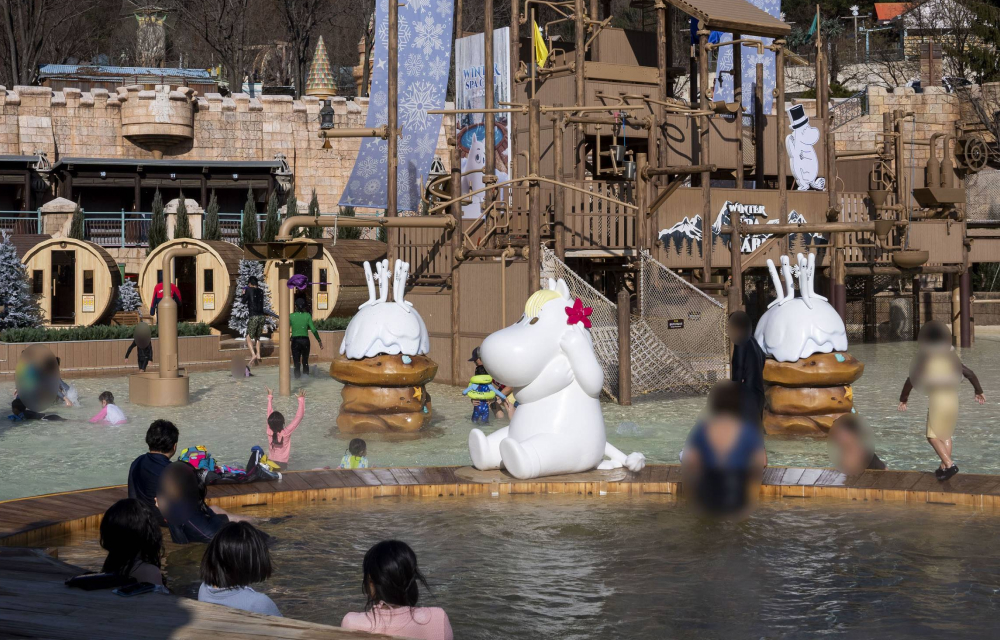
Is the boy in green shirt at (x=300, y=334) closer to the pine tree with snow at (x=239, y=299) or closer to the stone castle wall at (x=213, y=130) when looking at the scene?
the pine tree with snow at (x=239, y=299)

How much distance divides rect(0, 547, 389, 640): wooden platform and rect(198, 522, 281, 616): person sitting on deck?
0.35 metres

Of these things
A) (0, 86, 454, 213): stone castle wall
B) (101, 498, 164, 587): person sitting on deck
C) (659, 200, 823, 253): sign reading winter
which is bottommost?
(101, 498, 164, 587): person sitting on deck

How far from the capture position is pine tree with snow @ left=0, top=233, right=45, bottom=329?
23609mm

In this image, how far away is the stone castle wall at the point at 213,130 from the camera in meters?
40.4

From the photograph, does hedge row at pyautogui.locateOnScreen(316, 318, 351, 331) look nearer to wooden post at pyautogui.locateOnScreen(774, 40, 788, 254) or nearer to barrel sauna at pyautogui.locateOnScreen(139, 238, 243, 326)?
barrel sauna at pyautogui.locateOnScreen(139, 238, 243, 326)

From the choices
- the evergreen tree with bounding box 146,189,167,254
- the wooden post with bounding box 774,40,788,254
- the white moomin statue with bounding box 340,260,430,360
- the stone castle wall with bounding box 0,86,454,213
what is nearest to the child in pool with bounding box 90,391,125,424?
the white moomin statue with bounding box 340,260,430,360

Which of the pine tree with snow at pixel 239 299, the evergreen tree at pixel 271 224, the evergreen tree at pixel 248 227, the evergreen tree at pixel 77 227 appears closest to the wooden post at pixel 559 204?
the pine tree with snow at pixel 239 299

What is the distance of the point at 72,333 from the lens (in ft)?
71.5

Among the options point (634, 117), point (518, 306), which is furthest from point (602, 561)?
point (634, 117)

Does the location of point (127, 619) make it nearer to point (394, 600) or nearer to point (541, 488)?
point (394, 600)

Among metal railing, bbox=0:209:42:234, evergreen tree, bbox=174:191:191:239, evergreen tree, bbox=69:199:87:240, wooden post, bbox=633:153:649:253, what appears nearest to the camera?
wooden post, bbox=633:153:649:253

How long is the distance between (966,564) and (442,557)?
3.37 metres

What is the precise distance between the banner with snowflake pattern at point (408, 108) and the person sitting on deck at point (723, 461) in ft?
41.5

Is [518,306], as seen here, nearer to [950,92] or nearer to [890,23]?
[950,92]
